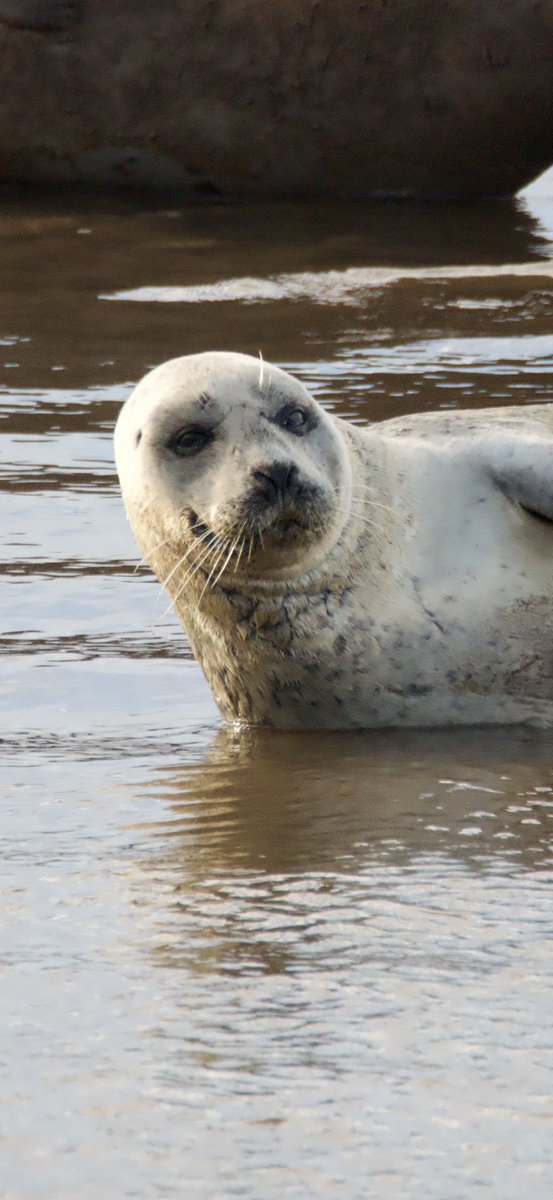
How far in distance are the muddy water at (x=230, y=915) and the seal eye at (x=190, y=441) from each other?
62 centimetres

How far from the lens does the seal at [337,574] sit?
4.18 metres

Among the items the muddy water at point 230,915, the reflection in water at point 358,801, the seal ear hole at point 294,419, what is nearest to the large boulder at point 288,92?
the muddy water at point 230,915

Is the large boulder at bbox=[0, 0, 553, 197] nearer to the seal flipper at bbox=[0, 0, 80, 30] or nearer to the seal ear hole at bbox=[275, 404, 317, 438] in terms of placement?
the seal flipper at bbox=[0, 0, 80, 30]

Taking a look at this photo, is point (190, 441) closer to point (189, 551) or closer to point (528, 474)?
point (189, 551)

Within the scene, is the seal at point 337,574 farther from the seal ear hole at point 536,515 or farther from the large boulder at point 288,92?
the large boulder at point 288,92

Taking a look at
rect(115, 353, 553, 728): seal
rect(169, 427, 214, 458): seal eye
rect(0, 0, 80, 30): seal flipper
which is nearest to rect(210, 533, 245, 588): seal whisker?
rect(115, 353, 553, 728): seal

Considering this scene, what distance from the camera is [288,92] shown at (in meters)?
9.54

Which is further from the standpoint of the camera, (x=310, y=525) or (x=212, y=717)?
(x=212, y=717)

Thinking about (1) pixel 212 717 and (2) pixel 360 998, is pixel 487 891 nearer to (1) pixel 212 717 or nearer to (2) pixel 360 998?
(2) pixel 360 998

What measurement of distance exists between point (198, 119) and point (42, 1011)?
25.3ft

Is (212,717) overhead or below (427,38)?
below

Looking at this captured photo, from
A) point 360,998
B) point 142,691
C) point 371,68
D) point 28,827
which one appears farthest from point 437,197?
point 360,998

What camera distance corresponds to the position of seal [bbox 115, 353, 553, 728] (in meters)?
4.18

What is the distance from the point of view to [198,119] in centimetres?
969
